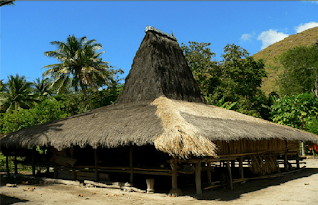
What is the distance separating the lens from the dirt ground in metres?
7.82

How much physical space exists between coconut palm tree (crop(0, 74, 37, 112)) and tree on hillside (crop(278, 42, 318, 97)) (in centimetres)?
2749

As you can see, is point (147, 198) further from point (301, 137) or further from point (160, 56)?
point (301, 137)

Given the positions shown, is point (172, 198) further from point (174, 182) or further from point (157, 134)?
point (157, 134)

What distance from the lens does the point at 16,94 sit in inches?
1048

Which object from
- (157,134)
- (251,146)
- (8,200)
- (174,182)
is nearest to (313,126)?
(251,146)

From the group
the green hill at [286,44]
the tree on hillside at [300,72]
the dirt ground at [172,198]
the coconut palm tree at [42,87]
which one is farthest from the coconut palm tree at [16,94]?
the green hill at [286,44]

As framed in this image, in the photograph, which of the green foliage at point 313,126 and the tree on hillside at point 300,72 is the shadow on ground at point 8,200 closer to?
the green foliage at point 313,126

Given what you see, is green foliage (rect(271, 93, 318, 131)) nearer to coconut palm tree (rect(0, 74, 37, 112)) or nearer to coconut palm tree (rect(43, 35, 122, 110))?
coconut palm tree (rect(43, 35, 122, 110))

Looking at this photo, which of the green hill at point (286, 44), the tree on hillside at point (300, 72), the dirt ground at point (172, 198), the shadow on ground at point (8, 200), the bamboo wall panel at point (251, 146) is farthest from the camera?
the green hill at point (286, 44)

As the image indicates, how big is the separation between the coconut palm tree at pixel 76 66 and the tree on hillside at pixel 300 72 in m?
20.6

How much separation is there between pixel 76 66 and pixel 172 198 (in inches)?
724

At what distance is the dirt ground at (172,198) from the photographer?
308 inches

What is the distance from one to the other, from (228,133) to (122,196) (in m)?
3.91

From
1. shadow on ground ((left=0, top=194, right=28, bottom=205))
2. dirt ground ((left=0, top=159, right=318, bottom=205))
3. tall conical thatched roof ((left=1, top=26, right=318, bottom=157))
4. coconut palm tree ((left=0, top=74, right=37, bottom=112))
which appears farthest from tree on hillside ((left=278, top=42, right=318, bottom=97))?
shadow on ground ((left=0, top=194, right=28, bottom=205))
